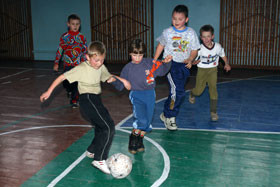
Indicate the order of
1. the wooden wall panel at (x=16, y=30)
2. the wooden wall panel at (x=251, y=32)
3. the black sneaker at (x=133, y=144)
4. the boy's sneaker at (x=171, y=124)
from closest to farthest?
1. the black sneaker at (x=133, y=144)
2. the boy's sneaker at (x=171, y=124)
3. the wooden wall panel at (x=251, y=32)
4. the wooden wall panel at (x=16, y=30)

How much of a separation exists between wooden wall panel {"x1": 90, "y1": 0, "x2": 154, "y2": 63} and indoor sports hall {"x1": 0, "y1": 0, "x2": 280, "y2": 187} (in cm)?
4

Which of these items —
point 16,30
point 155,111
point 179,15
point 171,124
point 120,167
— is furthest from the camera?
point 16,30

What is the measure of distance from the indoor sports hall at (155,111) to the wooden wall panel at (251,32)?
33 millimetres

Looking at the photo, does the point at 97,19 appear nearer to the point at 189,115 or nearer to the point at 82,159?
the point at 189,115

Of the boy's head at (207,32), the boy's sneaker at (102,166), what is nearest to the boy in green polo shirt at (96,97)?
the boy's sneaker at (102,166)

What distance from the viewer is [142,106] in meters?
4.48

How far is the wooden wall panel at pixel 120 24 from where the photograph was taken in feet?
42.4

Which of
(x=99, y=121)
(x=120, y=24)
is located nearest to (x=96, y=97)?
(x=99, y=121)

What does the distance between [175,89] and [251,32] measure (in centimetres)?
764

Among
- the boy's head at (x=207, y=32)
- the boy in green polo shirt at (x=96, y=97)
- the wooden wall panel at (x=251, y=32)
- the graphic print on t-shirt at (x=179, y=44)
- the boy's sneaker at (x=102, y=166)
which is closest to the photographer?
the boy in green polo shirt at (x=96, y=97)

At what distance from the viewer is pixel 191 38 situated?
202 inches

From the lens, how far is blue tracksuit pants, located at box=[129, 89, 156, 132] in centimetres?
445

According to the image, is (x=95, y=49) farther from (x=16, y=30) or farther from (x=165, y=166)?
(x=16, y=30)

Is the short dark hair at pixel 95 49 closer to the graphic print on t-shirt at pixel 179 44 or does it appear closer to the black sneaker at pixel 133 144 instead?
the black sneaker at pixel 133 144
